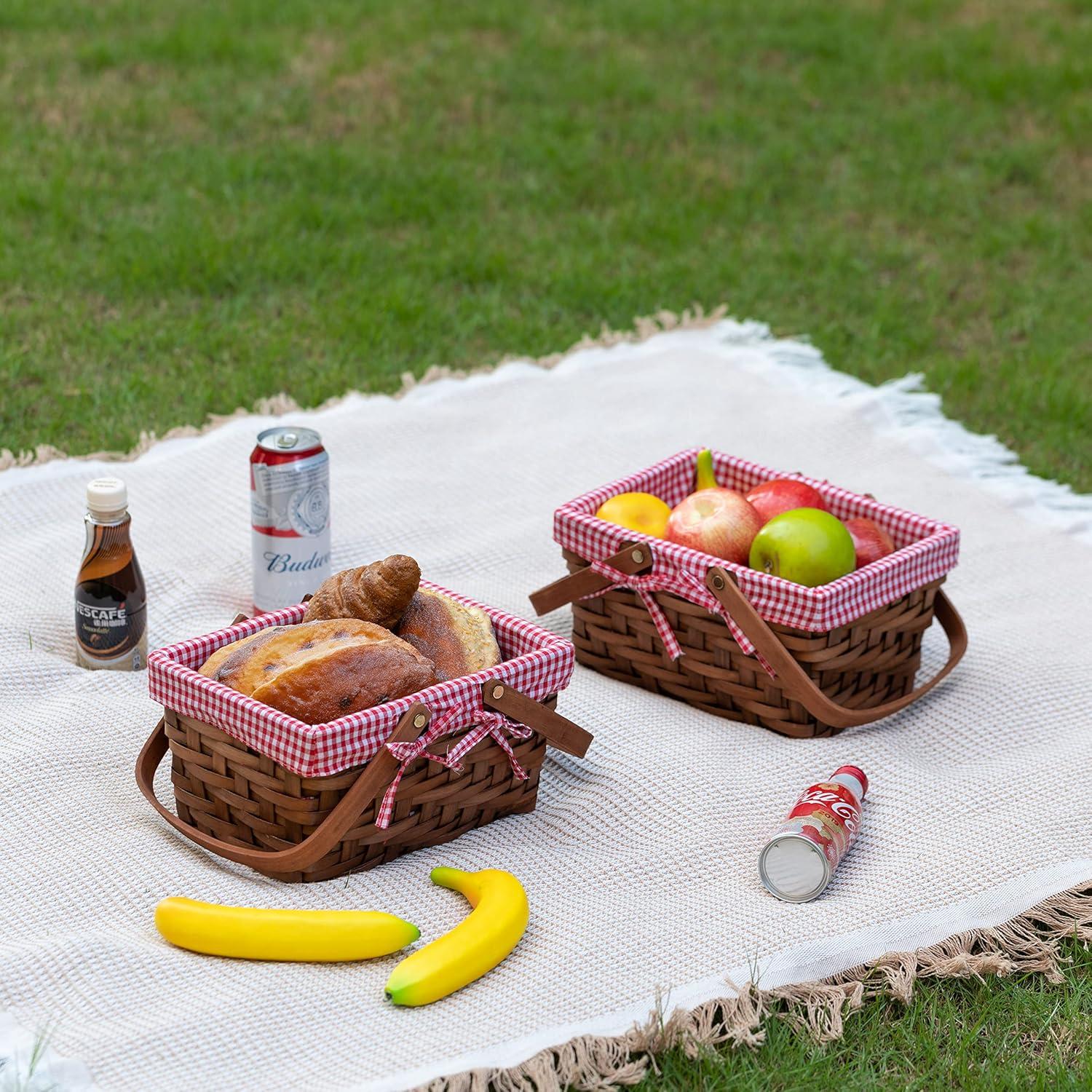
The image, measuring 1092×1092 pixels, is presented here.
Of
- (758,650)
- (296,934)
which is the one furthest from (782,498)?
(296,934)

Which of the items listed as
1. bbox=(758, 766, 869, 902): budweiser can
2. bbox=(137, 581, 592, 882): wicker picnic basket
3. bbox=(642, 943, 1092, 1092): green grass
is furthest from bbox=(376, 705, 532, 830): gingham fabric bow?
bbox=(642, 943, 1092, 1092): green grass

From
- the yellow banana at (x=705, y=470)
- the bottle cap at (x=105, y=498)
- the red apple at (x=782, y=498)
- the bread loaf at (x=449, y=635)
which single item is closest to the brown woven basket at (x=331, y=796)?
the bread loaf at (x=449, y=635)

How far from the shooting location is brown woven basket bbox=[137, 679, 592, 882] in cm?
236

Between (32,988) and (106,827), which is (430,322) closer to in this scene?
(106,827)

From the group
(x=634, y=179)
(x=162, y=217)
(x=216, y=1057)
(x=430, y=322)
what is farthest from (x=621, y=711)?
(x=634, y=179)

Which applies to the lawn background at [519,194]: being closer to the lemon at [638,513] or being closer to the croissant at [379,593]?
the lemon at [638,513]

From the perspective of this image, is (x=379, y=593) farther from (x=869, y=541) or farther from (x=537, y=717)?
(x=869, y=541)

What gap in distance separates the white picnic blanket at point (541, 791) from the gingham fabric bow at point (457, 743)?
153 mm

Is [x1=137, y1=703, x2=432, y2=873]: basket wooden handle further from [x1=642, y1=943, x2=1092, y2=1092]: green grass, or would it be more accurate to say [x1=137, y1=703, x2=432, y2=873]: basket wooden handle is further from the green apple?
the green apple

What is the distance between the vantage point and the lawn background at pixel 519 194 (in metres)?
4.70

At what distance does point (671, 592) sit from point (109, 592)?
105 cm

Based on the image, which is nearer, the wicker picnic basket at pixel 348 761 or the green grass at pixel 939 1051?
the green grass at pixel 939 1051

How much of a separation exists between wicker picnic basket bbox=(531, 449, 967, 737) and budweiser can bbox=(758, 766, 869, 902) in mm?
325

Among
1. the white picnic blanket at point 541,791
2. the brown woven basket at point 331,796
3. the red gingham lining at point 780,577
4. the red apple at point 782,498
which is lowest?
the white picnic blanket at point 541,791
